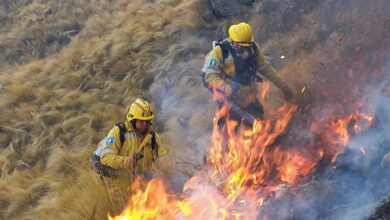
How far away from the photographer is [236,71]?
6121 millimetres

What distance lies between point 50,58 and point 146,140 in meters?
7.98

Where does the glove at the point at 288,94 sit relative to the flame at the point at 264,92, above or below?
above

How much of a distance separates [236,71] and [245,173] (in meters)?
1.54

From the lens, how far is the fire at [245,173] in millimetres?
4461

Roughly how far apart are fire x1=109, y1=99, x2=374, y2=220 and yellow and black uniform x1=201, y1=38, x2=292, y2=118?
314mm

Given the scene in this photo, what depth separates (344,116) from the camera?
19.8 ft

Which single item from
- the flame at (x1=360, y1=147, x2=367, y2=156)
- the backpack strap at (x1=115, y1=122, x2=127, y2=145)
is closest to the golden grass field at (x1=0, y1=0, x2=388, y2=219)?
the backpack strap at (x1=115, y1=122, x2=127, y2=145)

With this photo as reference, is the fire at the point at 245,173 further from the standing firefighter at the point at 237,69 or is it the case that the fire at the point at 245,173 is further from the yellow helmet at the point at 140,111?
the yellow helmet at the point at 140,111

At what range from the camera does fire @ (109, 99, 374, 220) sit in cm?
446

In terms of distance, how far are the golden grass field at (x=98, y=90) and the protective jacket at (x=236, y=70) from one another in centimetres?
100

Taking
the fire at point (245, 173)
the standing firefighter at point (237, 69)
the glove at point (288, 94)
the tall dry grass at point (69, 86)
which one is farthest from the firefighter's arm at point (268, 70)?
the tall dry grass at point (69, 86)

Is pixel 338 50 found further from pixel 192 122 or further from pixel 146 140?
pixel 146 140

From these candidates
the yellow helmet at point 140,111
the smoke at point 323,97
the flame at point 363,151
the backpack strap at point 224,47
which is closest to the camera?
the smoke at point 323,97

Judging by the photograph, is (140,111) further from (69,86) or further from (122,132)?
(69,86)
